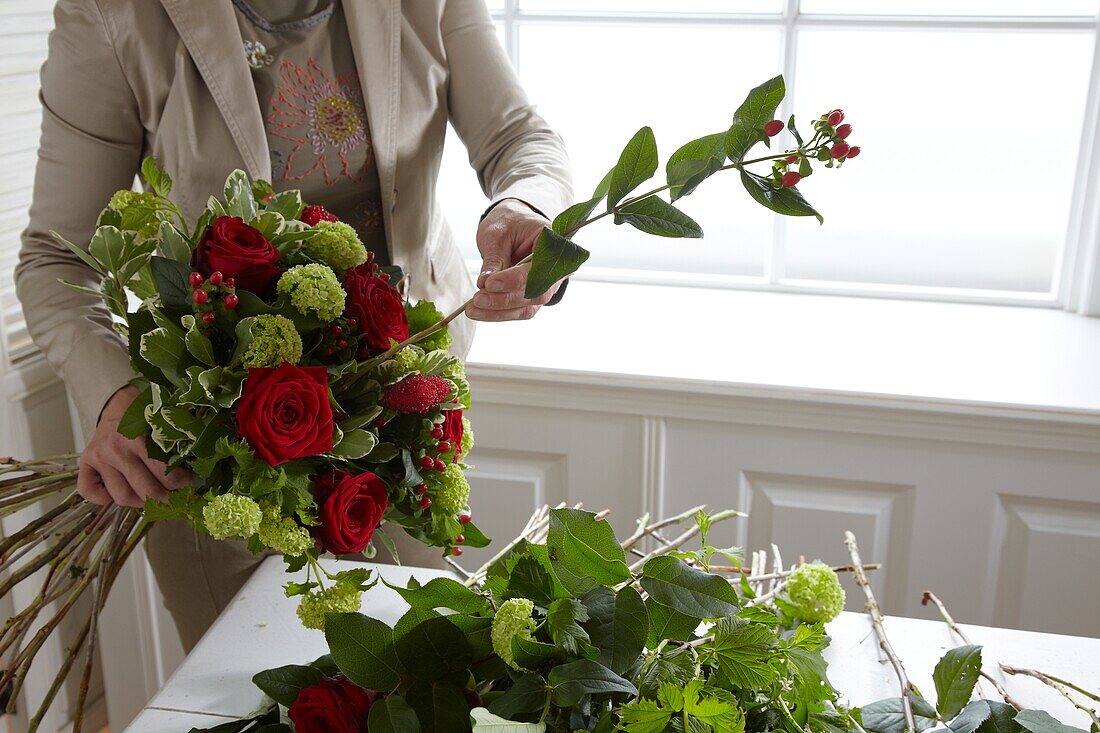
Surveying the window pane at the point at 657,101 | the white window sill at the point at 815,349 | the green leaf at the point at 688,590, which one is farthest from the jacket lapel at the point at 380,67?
the window pane at the point at 657,101

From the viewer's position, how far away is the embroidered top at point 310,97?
1.15 metres

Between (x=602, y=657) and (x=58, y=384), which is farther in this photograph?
(x=58, y=384)

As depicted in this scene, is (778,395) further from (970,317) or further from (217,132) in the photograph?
(217,132)

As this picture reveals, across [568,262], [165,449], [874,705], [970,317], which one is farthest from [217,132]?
[970,317]

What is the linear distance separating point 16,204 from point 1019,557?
167 cm

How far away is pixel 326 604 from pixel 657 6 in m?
1.58

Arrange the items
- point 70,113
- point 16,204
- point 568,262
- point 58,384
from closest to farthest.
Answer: point 568,262
point 70,113
point 16,204
point 58,384

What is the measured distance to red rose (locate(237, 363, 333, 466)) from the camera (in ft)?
→ 2.24

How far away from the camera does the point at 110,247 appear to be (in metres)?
0.76

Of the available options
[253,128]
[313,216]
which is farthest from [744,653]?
[253,128]

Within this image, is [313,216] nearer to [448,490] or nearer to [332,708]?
[448,490]

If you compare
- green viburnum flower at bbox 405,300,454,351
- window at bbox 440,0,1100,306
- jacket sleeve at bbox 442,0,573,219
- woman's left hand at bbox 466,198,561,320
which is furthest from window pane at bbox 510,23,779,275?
green viburnum flower at bbox 405,300,454,351

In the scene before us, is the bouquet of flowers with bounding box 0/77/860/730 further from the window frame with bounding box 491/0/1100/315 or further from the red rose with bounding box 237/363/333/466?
the window frame with bounding box 491/0/1100/315

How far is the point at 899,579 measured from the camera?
1.67 m
